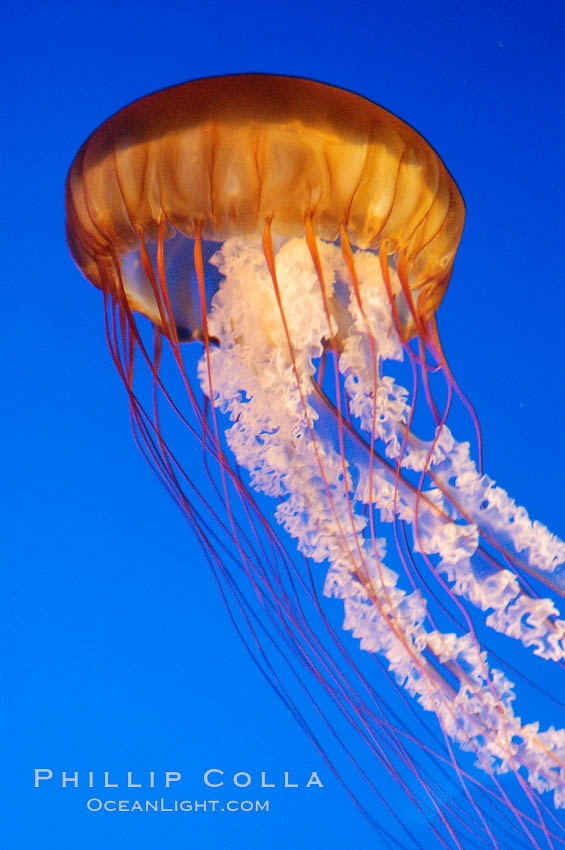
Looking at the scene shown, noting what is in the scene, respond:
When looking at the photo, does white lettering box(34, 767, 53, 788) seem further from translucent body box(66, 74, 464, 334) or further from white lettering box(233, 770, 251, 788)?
translucent body box(66, 74, 464, 334)

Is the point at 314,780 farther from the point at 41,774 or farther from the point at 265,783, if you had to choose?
the point at 41,774

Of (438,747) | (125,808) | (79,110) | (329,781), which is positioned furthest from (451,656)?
(79,110)

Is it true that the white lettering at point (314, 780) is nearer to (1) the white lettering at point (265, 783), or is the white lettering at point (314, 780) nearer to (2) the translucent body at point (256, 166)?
(1) the white lettering at point (265, 783)

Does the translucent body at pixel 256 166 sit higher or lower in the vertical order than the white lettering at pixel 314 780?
higher

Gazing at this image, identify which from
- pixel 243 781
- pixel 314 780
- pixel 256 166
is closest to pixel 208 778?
pixel 243 781

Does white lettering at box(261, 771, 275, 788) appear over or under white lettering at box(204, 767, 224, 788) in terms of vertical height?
under

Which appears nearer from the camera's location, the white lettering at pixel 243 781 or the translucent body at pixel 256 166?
the translucent body at pixel 256 166

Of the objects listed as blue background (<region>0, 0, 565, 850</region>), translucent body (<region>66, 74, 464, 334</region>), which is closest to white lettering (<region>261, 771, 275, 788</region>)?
blue background (<region>0, 0, 565, 850</region>)

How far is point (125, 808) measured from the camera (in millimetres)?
3004

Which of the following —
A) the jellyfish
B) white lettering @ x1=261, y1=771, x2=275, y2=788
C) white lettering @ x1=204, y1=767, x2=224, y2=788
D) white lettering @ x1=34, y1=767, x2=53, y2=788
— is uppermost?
the jellyfish

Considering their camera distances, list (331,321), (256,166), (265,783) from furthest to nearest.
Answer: (265,783), (331,321), (256,166)

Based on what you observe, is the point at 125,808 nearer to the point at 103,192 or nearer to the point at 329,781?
the point at 329,781

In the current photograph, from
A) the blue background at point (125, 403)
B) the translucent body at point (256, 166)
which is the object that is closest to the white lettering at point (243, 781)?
the blue background at point (125, 403)

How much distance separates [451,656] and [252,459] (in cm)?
77
